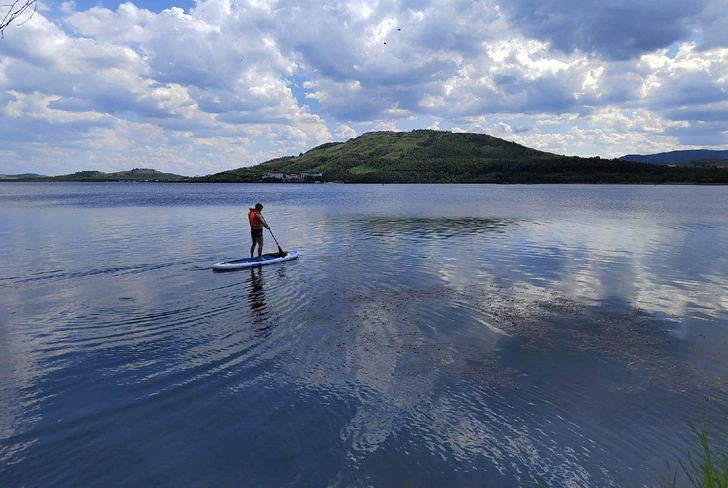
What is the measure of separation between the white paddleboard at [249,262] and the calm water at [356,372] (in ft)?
2.14

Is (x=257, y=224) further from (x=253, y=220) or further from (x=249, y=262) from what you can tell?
(x=249, y=262)

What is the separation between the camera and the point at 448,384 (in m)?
10.8

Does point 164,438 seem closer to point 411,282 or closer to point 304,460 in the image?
point 304,460

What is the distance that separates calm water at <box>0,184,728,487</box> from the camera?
26.1 feet

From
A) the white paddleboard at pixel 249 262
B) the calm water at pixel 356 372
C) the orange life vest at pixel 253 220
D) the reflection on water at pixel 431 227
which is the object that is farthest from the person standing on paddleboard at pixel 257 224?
the reflection on water at pixel 431 227

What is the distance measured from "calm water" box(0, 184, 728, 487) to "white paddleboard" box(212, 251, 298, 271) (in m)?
0.65

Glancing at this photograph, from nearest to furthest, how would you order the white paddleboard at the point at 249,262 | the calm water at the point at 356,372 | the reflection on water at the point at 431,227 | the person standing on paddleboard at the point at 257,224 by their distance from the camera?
the calm water at the point at 356,372 → the white paddleboard at the point at 249,262 → the person standing on paddleboard at the point at 257,224 → the reflection on water at the point at 431,227

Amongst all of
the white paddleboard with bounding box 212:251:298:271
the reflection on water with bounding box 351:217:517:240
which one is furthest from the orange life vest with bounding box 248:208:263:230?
the reflection on water with bounding box 351:217:517:240

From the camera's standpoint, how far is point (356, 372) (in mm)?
11461

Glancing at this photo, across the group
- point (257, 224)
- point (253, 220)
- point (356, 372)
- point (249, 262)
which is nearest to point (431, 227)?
point (257, 224)

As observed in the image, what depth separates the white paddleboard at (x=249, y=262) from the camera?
2383 cm

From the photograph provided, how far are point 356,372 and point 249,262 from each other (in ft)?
48.8

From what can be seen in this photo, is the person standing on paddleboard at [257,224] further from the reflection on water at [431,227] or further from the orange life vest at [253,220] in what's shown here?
the reflection on water at [431,227]

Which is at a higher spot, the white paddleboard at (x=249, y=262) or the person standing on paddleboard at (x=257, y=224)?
the person standing on paddleboard at (x=257, y=224)
